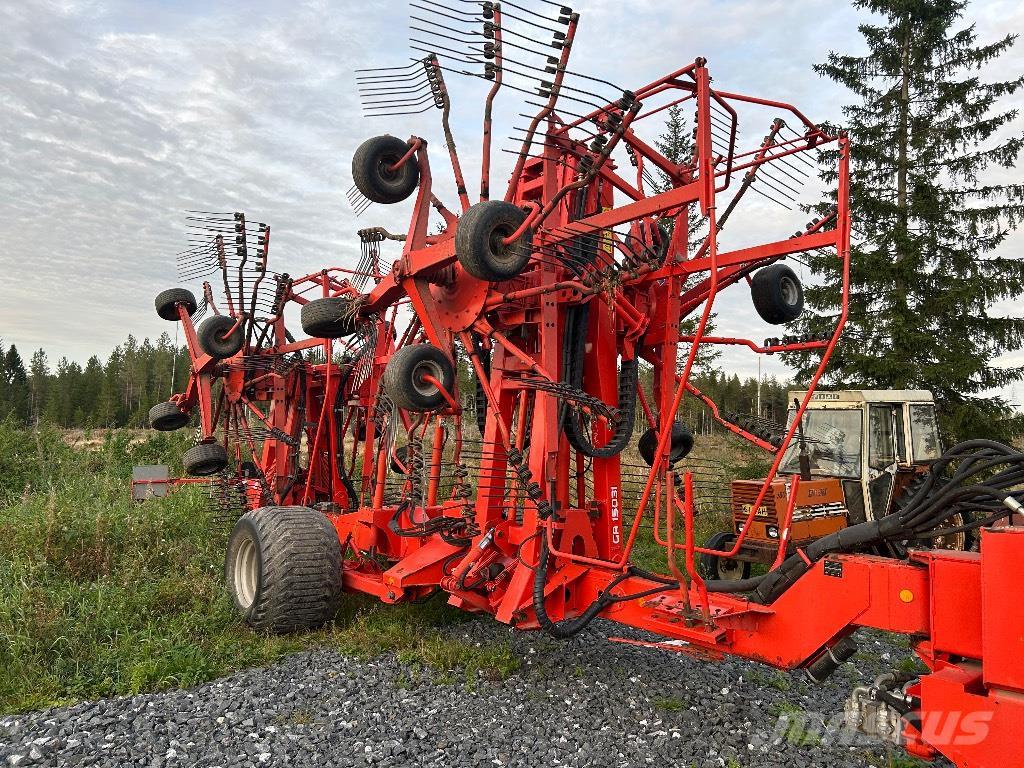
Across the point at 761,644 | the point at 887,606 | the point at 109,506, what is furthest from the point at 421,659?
the point at 109,506

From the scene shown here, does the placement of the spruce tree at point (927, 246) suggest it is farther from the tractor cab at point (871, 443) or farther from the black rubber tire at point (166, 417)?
the black rubber tire at point (166, 417)

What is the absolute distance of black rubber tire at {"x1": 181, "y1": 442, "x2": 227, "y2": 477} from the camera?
9.09 m

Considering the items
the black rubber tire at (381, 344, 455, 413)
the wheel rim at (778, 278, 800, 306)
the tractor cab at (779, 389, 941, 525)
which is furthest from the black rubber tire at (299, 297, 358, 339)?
the tractor cab at (779, 389, 941, 525)

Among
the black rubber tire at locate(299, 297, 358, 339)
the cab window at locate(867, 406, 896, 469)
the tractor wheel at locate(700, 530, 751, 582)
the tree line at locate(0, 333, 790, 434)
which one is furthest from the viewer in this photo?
the tree line at locate(0, 333, 790, 434)

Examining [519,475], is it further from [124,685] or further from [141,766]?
[124,685]

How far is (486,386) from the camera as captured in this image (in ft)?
17.1

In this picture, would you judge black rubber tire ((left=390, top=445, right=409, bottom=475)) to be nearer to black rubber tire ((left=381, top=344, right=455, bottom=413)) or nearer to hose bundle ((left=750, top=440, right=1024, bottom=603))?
black rubber tire ((left=381, top=344, right=455, bottom=413))

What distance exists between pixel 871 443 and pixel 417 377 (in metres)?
6.44

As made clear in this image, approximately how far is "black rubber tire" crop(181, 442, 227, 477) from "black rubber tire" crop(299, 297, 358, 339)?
2.87 meters

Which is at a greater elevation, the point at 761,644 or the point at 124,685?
the point at 761,644

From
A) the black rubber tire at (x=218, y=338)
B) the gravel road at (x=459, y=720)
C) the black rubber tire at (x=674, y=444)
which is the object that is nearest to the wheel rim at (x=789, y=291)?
the black rubber tire at (x=674, y=444)

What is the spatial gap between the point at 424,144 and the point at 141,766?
4754 millimetres

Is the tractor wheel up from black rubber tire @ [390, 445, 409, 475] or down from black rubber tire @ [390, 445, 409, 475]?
down

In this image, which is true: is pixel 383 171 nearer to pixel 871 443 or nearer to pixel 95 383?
pixel 871 443
